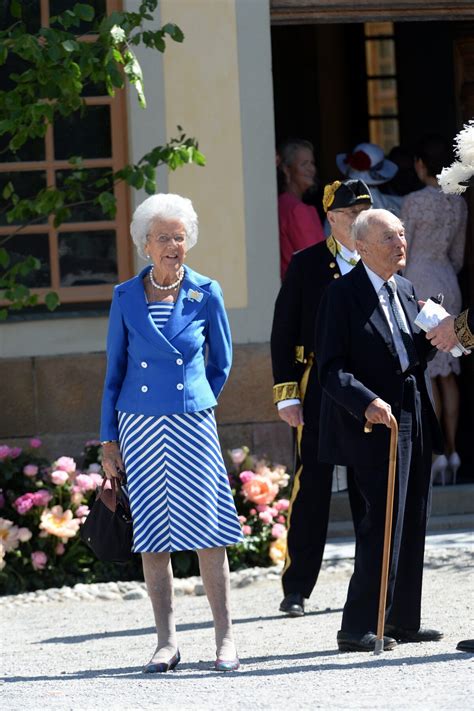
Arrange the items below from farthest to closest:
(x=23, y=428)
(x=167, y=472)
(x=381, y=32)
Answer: (x=381, y=32) → (x=23, y=428) → (x=167, y=472)

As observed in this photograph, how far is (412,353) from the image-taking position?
676 centimetres

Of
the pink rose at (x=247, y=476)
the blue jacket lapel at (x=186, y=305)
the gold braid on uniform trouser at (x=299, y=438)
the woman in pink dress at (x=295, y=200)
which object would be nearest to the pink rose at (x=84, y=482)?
the pink rose at (x=247, y=476)

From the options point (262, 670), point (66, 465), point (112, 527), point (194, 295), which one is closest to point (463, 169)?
point (194, 295)

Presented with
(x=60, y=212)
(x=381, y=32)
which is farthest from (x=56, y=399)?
(x=381, y=32)

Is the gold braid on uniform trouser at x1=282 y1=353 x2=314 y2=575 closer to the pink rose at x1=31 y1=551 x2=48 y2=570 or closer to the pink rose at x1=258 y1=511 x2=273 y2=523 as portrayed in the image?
the pink rose at x1=258 y1=511 x2=273 y2=523

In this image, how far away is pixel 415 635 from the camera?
6.94 metres

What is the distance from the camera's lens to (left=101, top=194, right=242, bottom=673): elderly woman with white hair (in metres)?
6.51

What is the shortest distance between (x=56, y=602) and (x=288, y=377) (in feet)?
6.23

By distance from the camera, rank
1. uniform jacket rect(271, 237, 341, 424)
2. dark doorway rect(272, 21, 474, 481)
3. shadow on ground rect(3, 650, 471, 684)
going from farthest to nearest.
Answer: dark doorway rect(272, 21, 474, 481) → uniform jacket rect(271, 237, 341, 424) → shadow on ground rect(3, 650, 471, 684)

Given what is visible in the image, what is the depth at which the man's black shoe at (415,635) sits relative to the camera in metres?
6.94

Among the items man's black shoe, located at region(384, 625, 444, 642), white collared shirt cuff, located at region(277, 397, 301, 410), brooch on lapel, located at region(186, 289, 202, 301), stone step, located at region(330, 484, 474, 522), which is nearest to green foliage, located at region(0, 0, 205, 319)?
white collared shirt cuff, located at region(277, 397, 301, 410)

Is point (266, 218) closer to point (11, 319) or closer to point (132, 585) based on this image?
point (11, 319)

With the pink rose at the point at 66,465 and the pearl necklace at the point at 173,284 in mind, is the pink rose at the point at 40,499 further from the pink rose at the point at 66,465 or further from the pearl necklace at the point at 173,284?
the pearl necklace at the point at 173,284

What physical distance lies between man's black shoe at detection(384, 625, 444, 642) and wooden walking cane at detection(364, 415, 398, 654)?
338mm
